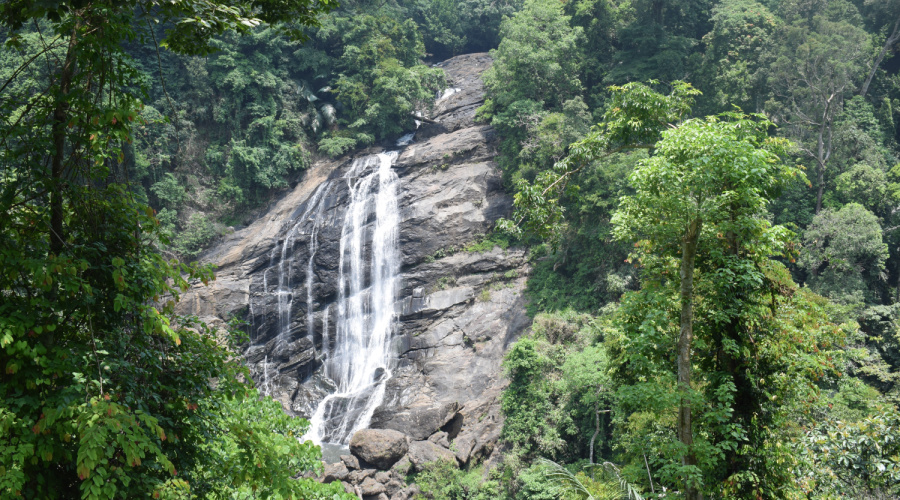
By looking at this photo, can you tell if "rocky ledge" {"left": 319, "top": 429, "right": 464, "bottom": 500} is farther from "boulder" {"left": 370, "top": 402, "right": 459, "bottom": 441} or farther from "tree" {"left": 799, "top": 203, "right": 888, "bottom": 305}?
"tree" {"left": 799, "top": 203, "right": 888, "bottom": 305}

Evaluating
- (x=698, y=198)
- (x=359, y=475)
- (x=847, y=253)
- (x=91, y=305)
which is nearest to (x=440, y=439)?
(x=359, y=475)

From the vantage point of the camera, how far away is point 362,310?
22344 mm

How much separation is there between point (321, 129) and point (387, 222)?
359 inches

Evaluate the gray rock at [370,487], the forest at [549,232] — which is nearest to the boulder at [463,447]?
the forest at [549,232]

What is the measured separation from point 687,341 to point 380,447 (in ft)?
38.9

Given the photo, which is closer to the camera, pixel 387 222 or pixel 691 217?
pixel 691 217

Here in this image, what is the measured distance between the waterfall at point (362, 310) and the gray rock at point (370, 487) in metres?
3.38

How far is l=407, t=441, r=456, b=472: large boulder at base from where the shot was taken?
15766 millimetres

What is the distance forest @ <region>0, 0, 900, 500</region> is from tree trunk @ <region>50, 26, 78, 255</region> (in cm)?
2

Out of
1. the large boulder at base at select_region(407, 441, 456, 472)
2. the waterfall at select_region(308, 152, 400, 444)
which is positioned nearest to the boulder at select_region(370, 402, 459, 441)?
the large boulder at base at select_region(407, 441, 456, 472)

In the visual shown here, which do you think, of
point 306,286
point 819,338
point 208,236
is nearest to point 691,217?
point 819,338

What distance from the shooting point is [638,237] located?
294 inches

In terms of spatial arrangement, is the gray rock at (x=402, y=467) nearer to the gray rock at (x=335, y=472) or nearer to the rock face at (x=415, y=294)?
the rock face at (x=415, y=294)

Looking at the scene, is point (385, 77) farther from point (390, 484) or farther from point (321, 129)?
point (390, 484)
